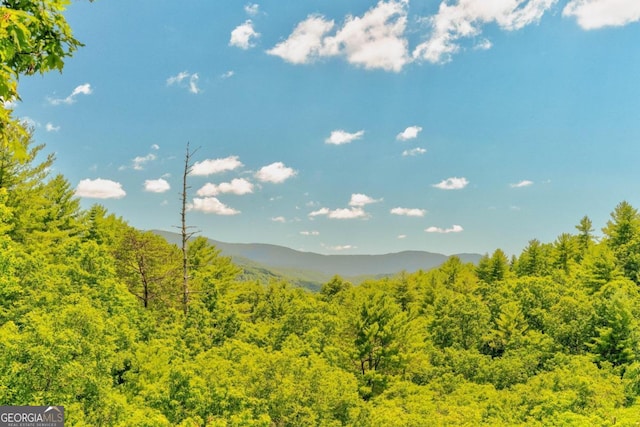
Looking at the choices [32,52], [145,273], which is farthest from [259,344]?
[32,52]

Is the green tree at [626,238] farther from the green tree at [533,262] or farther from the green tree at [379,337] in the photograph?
the green tree at [379,337]

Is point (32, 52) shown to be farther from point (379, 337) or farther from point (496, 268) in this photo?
point (496, 268)

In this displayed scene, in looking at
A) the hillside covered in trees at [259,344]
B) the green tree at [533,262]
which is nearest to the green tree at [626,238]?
the hillside covered in trees at [259,344]

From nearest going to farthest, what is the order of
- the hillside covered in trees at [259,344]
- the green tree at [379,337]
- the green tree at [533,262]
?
1. the hillside covered in trees at [259,344]
2. the green tree at [379,337]
3. the green tree at [533,262]

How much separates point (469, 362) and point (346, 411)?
18224 mm

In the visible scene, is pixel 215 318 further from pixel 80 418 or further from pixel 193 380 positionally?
pixel 80 418

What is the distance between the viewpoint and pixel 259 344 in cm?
2711

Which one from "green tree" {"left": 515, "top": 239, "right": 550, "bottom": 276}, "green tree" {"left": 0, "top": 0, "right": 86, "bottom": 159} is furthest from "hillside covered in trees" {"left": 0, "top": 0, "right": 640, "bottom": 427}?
"green tree" {"left": 515, "top": 239, "right": 550, "bottom": 276}

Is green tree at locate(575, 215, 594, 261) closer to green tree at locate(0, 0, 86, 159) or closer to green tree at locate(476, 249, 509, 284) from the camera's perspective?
green tree at locate(476, 249, 509, 284)

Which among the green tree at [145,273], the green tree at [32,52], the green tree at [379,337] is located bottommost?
the green tree at [379,337]

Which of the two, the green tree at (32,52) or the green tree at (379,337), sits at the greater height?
the green tree at (32,52)

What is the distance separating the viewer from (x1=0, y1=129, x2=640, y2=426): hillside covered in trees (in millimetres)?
12969

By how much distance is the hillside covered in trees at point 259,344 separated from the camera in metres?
13.0

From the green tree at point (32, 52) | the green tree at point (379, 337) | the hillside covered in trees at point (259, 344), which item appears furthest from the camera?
the green tree at point (379, 337)
